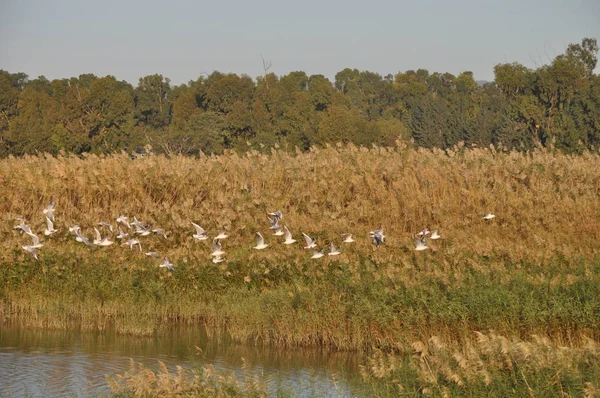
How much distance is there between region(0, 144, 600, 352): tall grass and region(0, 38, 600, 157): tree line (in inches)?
1299

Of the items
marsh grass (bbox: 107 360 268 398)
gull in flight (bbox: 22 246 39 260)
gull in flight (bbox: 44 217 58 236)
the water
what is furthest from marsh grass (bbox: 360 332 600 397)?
gull in flight (bbox: 44 217 58 236)

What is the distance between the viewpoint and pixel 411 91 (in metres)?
120

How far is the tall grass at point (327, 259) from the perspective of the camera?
14.8 metres

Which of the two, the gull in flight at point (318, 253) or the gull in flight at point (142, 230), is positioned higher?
the gull in flight at point (142, 230)

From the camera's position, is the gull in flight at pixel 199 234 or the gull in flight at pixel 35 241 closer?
the gull in flight at pixel 35 241

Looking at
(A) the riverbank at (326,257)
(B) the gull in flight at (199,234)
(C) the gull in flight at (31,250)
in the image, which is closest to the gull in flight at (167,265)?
(A) the riverbank at (326,257)

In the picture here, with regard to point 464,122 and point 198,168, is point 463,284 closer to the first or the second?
point 198,168

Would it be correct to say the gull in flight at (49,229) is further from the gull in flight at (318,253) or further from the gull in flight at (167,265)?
the gull in flight at (318,253)

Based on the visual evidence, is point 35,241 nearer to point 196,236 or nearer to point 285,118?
point 196,236

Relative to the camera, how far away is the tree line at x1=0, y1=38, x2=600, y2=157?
218 feet

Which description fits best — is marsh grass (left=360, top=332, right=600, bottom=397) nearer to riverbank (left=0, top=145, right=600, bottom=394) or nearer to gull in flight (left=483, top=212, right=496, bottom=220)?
Answer: riverbank (left=0, top=145, right=600, bottom=394)

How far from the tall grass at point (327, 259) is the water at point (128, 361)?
0.43m

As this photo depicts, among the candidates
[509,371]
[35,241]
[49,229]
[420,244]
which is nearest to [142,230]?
[49,229]

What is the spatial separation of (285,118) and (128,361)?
63.5 meters
